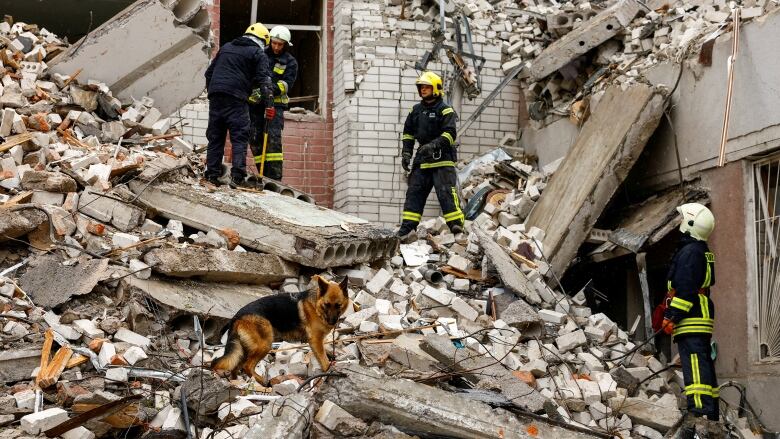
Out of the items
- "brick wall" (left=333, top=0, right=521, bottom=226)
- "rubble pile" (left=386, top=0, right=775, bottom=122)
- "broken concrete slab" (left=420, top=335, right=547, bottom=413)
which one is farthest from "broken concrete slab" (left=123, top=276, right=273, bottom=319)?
"rubble pile" (left=386, top=0, right=775, bottom=122)

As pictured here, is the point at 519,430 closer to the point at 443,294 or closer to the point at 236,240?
the point at 443,294

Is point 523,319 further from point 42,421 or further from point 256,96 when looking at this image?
point 42,421

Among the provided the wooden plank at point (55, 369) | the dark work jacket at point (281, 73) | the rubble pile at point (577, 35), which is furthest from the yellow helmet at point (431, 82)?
the wooden plank at point (55, 369)

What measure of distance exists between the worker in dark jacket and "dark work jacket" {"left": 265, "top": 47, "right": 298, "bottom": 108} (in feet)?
4.98

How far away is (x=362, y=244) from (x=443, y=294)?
863 millimetres

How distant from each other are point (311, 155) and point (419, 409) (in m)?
7.32

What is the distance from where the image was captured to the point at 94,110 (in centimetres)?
1095

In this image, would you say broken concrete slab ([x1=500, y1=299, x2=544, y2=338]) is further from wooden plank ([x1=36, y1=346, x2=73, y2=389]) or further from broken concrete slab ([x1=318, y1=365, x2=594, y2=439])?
wooden plank ([x1=36, y1=346, x2=73, y2=389])

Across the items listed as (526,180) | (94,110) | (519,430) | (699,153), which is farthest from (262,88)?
(519,430)

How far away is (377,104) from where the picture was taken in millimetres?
12922

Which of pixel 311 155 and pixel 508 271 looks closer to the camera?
pixel 508 271

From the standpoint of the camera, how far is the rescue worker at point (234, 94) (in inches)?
396

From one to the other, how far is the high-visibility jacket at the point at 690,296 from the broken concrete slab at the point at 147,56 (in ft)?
20.3

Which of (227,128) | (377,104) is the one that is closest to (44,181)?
(227,128)
